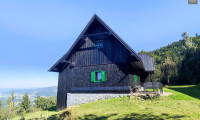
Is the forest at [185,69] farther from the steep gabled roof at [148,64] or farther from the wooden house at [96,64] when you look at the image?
the wooden house at [96,64]

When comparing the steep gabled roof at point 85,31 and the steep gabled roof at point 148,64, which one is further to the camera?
the steep gabled roof at point 148,64

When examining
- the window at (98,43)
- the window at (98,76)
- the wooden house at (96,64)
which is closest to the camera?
the wooden house at (96,64)

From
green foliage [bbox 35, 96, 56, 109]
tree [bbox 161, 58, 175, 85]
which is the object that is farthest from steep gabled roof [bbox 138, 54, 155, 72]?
green foliage [bbox 35, 96, 56, 109]

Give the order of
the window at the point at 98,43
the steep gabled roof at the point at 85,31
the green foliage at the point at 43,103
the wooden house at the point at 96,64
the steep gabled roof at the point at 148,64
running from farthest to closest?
1. the green foliage at the point at 43,103
2. the steep gabled roof at the point at 148,64
3. the window at the point at 98,43
4. the wooden house at the point at 96,64
5. the steep gabled roof at the point at 85,31

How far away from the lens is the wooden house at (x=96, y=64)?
12461mm

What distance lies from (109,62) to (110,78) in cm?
168

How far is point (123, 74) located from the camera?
12414mm

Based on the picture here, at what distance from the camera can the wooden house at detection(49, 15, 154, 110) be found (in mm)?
12461

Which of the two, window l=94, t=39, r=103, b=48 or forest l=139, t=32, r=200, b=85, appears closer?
window l=94, t=39, r=103, b=48

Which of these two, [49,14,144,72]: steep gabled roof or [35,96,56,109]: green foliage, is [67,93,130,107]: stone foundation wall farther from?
[35,96,56,109]: green foliage

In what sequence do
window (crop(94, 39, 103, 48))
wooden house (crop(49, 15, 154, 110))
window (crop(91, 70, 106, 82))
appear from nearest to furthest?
wooden house (crop(49, 15, 154, 110)), window (crop(91, 70, 106, 82)), window (crop(94, 39, 103, 48))

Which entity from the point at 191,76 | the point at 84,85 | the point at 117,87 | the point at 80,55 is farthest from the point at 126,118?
the point at 191,76

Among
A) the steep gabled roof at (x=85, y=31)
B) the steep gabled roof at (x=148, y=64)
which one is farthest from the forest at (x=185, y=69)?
the steep gabled roof at (x=85, y=31)

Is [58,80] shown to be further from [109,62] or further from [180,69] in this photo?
[180,69]
